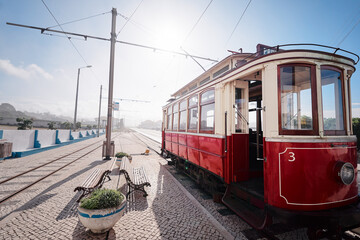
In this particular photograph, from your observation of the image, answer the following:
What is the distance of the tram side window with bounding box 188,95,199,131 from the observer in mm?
5500

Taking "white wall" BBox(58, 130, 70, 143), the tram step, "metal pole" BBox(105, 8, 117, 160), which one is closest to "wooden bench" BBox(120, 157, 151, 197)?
the tram step

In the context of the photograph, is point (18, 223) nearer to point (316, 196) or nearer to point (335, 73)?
point (316, 196)

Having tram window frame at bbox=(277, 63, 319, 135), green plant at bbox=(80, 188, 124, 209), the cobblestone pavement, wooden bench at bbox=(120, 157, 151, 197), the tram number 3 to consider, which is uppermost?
tram window frame at bbox=(277, 63, 319, 135)

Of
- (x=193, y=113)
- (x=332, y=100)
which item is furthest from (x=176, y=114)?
(x=332, y=100)

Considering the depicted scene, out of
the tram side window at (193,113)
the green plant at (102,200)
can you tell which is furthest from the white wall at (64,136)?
the green plant at (102,200)

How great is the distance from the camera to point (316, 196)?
2.62 metres

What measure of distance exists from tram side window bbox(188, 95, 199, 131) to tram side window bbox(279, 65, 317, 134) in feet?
9.07

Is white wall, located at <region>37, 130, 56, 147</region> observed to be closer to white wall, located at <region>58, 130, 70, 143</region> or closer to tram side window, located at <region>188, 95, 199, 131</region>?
white wall, located at <region>58, 130, 70, 143</region>

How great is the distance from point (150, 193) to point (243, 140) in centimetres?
327

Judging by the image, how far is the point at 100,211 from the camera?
296 centimetres

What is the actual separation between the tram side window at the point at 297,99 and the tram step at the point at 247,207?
5.06 feet

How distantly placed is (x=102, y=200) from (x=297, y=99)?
13.8 ft

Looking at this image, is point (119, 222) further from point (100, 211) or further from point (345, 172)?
point (345, 172)

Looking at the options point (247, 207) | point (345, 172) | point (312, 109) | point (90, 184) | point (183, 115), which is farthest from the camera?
point (183, 115)
